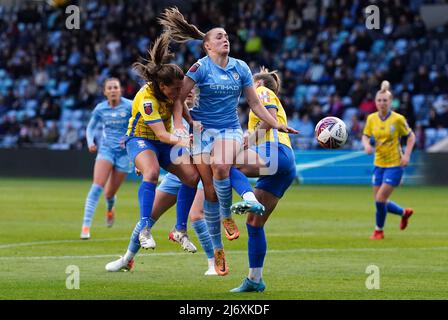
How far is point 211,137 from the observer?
10.9 m

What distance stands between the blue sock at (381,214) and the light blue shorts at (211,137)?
6.16 m

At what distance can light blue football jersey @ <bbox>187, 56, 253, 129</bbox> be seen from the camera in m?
10.8

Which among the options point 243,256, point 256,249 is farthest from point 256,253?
point 243,256

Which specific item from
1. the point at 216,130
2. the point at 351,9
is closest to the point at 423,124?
the point at 351,9

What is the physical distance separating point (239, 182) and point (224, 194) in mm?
299

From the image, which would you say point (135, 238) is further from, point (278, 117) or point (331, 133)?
point (331, 133)

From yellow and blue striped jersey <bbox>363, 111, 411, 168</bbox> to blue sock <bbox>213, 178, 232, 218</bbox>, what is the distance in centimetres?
723

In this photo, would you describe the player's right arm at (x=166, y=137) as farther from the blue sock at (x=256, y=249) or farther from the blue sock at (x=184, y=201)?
the blue sock at (x=256, y=249)

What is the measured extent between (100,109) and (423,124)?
1608 centimetres

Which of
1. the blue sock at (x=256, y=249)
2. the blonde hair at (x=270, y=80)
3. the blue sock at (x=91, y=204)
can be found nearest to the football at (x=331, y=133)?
the blonde hair at (x=270, y=80)

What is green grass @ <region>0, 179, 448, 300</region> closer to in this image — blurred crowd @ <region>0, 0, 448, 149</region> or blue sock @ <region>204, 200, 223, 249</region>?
blue sock @ <region>204, 200, 223, 249</region>

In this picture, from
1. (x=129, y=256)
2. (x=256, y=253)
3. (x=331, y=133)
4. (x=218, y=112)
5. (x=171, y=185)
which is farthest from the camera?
(x=171, y=185)

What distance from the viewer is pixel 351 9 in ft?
119

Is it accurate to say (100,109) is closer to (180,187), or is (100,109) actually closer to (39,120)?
(180,187)
